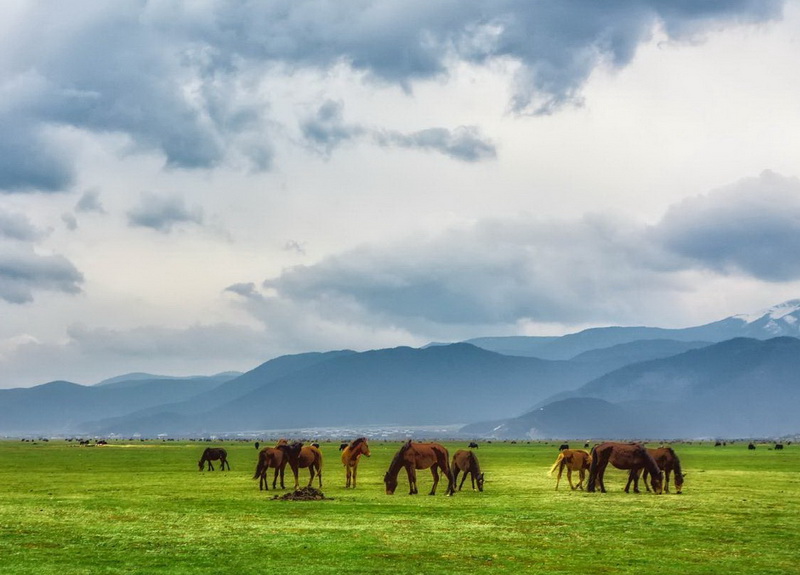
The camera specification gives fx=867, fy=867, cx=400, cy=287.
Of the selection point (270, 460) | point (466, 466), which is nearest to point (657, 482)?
point (466, 466)

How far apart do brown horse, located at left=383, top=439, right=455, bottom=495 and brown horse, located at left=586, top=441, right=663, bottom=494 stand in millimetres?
7058

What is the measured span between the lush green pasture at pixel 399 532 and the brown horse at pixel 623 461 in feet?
4.12

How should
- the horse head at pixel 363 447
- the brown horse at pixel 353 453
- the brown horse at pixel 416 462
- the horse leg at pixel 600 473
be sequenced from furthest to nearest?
the horse head at pixel 363 447
the brown horse at pixel 353 453
the horse leg at pixel 600 473
the brown horse at pixel 416 462

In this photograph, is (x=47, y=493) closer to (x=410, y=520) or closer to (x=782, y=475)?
(x=410, y=520)

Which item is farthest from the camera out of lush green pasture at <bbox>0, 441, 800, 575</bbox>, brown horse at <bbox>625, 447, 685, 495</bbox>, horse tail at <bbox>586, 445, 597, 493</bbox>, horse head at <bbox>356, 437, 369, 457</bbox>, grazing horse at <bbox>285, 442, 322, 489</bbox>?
horse head at <bbox>356, 437, 369, 457</bbox>

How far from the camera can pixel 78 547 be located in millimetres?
23375

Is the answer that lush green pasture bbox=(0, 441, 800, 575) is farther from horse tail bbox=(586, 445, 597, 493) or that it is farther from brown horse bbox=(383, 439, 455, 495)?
horse tail bbox=(586, 445, 597, 493)

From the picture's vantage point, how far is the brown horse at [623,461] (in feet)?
132

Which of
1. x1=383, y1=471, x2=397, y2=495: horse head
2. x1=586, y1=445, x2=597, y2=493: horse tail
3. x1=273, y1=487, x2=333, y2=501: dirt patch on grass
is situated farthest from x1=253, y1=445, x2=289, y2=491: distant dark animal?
x1=586, y1=445, x2=597, y2=493: horse tail

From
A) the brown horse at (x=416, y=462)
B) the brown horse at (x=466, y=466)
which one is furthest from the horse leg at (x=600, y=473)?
the brown horse at (x=416, y=462)

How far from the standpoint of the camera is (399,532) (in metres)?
26.1

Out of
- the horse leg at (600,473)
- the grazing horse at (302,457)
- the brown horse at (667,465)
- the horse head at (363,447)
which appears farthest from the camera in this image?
the horse head at (363,447)

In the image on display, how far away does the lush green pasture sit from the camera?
20.9 meters

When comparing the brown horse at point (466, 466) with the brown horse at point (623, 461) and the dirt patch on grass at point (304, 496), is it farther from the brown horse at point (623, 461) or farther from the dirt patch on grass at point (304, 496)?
the dirt patch on grass at point (304, 496)
